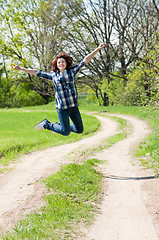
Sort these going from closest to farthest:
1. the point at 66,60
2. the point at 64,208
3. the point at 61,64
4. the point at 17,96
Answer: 1. the point at 64,208
2. the point at 61,64
3. the point at 66,60
4. the point at 17,96

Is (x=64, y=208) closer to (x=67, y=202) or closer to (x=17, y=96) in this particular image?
(x=67, y=202)

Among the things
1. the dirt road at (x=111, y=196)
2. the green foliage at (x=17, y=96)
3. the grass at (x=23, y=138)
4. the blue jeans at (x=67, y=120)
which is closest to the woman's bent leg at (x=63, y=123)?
the blue jeans at (x=67, y=120)

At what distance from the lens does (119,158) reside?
10.0m

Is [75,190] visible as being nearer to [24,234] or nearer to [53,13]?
[24,234]

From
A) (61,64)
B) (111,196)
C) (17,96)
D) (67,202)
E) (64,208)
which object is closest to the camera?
(64,208)

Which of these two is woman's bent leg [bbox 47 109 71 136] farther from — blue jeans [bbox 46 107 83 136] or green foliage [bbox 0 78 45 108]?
green foliage [bbox 0 78 45 108]

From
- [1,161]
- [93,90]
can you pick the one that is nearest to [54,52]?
[93,90]

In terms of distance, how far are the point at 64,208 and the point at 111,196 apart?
140 centimetres

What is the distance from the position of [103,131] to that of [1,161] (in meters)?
8.69

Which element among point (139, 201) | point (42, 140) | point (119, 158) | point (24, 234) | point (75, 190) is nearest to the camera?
point (24, 234)

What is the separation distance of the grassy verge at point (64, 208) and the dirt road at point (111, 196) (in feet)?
0.83

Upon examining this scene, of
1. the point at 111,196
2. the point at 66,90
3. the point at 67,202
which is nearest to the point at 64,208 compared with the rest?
the point at 67,202

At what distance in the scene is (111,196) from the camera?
623cm

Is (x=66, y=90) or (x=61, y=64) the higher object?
(x=61, y=64)
